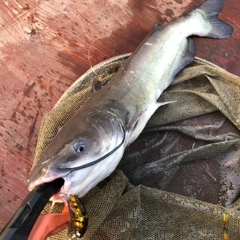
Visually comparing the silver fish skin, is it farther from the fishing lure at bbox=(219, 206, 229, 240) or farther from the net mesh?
the fishing lure at bbox=(219, 206, 229, 240)

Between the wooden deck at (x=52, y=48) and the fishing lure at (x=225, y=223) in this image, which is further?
the wooden deck at (x=52, y=48)

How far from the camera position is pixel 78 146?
1358 mm

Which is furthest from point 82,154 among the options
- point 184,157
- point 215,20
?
point 215,20

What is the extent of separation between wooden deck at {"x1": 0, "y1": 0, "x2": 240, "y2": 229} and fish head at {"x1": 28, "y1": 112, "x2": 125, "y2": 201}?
680 mm

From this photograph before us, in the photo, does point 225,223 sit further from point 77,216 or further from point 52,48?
point 52,48

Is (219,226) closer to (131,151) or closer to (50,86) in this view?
(131,151)

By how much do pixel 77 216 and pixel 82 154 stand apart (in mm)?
251

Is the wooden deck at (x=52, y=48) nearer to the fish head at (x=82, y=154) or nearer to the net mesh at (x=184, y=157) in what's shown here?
the net mesh at (x=184, y=157)

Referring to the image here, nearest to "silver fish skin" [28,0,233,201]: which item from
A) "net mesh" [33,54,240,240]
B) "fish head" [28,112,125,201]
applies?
"fish head" [28,112,125,201]

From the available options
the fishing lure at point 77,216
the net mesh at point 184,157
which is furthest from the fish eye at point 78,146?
the net mesh at point 184,157

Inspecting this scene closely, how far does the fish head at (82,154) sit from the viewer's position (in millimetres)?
1254

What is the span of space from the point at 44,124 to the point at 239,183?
1.14m

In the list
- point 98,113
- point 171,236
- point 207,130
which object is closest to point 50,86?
point 98,113

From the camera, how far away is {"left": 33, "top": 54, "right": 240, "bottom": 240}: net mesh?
62.6 inches
